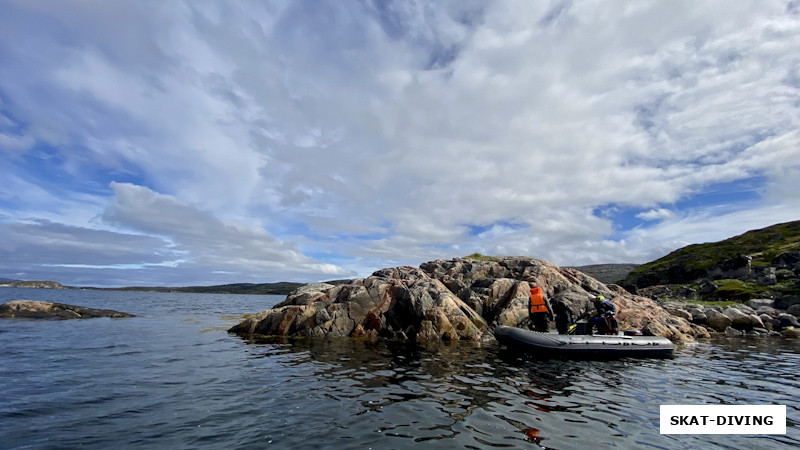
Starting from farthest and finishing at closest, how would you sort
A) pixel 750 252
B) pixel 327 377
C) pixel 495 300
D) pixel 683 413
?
1. pixel 750 252
2. pixel 495 300
3. pixel 327 377
4. pixel 683 413

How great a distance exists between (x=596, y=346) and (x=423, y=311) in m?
10.1

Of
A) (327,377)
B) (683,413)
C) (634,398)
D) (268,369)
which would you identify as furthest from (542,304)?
(268,369)

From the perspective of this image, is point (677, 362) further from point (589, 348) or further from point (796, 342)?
point (796, 342)

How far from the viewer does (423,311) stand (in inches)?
963

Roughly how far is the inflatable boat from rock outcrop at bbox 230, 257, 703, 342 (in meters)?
5.40

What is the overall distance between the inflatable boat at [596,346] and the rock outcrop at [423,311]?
5.40 metres

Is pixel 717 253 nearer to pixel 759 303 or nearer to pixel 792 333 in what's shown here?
pixel 759 303

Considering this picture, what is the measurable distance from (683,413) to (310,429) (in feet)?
31.1

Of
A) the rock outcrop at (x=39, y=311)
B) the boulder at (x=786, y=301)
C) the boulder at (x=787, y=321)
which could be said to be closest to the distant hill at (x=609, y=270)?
the boulder at (x=786, y=301)

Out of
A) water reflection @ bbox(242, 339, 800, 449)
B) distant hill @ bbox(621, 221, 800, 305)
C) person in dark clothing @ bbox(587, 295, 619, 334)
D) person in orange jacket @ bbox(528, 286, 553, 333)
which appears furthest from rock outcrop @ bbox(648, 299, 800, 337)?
person in orange jacket @ bbox(528, 286, 553, 333)

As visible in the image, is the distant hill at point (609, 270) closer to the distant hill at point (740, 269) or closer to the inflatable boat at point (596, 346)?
the distant hill at point (740, 269)

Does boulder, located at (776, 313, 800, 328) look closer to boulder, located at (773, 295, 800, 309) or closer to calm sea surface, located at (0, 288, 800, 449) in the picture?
boulder, located at (773, 295, 800, 309)

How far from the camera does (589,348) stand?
18.4 metres

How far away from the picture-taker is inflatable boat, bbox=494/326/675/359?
60.0ft
